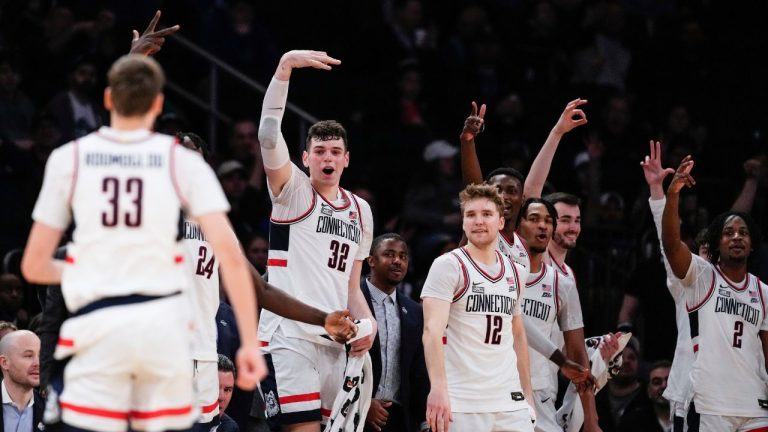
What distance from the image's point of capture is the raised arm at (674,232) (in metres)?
9.15

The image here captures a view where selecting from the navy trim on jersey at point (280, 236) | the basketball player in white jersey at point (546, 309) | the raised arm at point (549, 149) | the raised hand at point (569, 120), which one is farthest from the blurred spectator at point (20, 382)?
the raised hand at point (569, 120)

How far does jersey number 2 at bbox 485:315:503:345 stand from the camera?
7957mm

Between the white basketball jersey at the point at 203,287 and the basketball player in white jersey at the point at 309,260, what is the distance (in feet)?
1.69

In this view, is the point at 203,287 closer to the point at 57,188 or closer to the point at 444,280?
the point at 444,280

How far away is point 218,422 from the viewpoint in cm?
809

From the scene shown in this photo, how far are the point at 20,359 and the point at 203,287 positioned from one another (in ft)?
6.06

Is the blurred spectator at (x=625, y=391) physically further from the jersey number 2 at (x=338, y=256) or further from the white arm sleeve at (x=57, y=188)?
the white arm sleeve at (x=57, y=188)

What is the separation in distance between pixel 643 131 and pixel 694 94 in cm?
137

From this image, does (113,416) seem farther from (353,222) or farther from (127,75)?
(353,222)

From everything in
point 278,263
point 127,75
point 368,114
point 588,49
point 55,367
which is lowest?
point 55,367

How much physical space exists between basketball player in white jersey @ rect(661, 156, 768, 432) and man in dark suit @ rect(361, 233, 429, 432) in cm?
200

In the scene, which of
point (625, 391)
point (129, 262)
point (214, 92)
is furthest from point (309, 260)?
point (214, 92)

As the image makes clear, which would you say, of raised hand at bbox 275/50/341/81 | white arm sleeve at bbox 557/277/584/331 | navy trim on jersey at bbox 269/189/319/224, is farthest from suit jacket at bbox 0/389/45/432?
white arm sleeve at bbox 557/277/584/331

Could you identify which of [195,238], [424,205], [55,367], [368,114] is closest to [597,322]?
[424,205]
